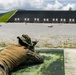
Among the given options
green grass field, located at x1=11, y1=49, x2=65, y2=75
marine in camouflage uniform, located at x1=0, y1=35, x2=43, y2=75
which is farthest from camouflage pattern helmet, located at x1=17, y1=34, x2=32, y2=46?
green grass field, located at x1=11, y1=49, x2=65, y2=75

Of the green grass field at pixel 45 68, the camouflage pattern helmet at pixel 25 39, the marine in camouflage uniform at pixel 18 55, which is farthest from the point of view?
the camouflage pattern helmet at pixel 25 39

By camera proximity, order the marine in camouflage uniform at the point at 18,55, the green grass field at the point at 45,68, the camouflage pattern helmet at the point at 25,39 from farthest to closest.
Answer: the camouflage pattern helmet at the point at 25,39
the green grass field at the point at 45,68
the marine in camouflage uniform at the point at 18,55

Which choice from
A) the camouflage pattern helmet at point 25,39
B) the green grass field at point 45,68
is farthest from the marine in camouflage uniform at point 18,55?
the green grass field at point 45,68

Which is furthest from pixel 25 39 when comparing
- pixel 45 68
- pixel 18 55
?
pixel 45 68

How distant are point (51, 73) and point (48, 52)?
2.27 m

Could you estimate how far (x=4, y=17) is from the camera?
116m

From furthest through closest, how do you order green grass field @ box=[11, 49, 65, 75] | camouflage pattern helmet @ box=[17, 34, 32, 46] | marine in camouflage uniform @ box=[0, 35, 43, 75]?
camouflage pattern helmet @ box=[17, 34, 32, 46], green grass field @ box=[11, 49, 65, 75], marine in camouflage uniform @ box=[0, 35, 43, 75]

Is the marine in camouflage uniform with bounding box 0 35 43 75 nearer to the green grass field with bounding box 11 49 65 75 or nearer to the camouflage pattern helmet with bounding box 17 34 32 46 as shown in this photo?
the camouflage pattern helmet with bounding box 17 34 32 46

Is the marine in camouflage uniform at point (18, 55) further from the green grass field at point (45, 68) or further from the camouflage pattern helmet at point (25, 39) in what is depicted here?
the green grass field at point (45, 68)

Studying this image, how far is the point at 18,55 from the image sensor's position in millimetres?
5855

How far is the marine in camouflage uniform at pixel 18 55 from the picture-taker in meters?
5.49

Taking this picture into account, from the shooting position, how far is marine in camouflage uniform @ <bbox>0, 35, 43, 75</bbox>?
549cm

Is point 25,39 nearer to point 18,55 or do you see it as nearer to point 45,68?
point 18,55

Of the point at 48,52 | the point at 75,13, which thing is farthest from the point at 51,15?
→ the point at 48,52
